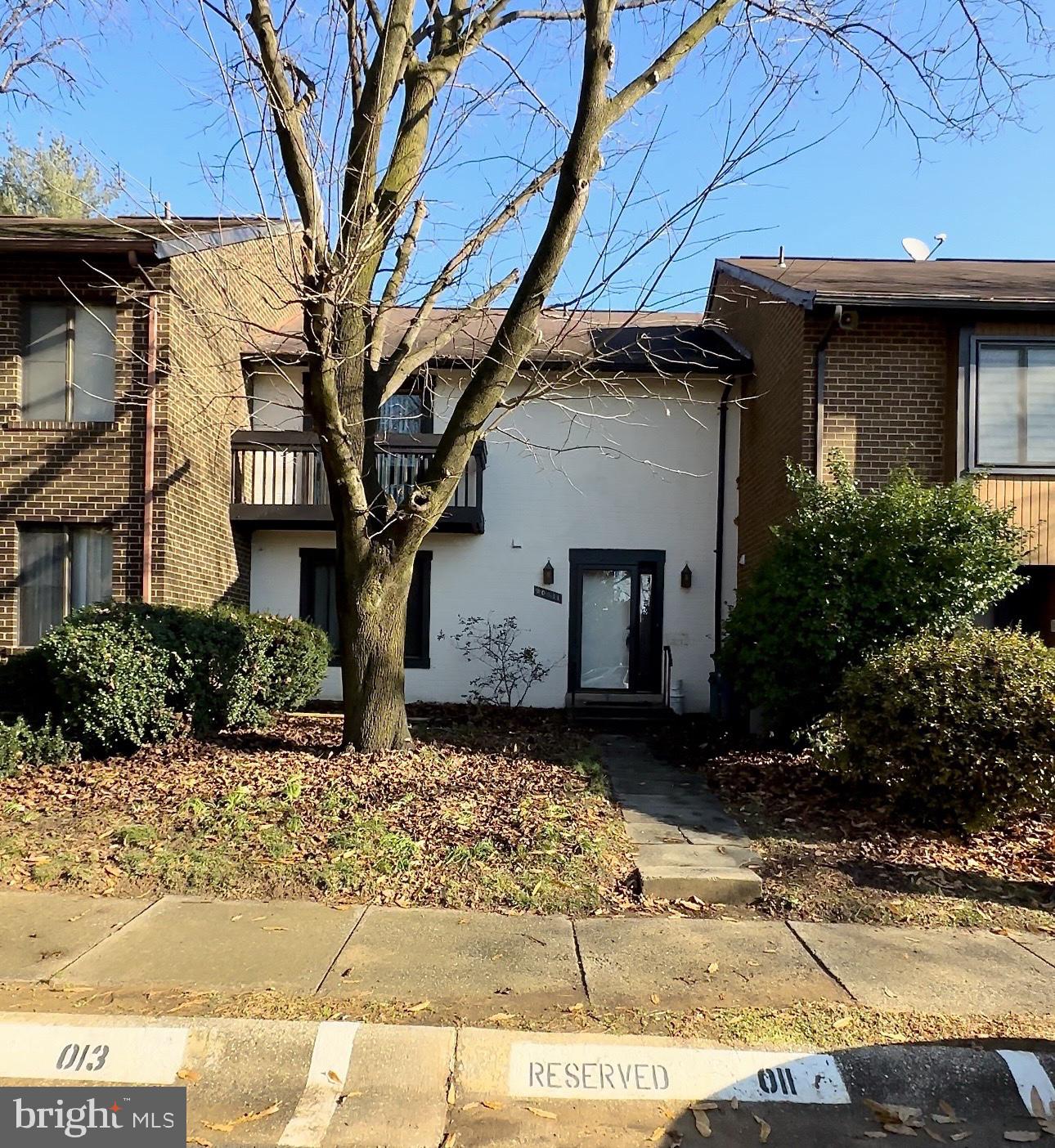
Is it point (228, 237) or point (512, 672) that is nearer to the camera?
point (228, 237)

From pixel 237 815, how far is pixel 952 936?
4.76m

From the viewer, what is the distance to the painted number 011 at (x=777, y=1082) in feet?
11.9

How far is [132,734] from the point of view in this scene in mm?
8312

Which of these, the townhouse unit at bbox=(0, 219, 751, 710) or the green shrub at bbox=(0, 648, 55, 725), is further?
the townhouse unit at bbox=(0, 219, 751, 710)

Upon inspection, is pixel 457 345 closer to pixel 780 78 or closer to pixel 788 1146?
pixel 780 78

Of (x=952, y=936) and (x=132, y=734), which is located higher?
(x=132, y=734)

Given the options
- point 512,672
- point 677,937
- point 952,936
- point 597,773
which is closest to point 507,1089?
point 677,937

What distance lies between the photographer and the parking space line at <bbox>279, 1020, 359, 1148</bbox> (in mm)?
3328

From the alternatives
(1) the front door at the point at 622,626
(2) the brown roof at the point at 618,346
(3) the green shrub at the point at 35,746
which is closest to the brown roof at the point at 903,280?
(2) the brown roof at the point at 618,346

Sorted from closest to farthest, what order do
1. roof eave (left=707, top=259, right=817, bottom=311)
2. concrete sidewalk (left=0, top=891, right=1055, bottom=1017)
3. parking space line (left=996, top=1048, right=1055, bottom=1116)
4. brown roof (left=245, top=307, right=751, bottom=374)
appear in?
parking space line (left=996, top=1048, right=1055, bottom=1116) → concrete sidewalk (left=0, top=891, right=1055, bottom=1017) → roof eave (left=707, top=259, right=817, bottom=311) → brown roof (left=245, top=307, right=751, bottom=374)

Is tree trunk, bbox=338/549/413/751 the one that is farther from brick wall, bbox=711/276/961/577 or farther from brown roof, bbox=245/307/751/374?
brick wall, bbox=711/276/961/577

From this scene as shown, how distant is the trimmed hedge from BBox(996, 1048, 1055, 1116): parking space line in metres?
7.25

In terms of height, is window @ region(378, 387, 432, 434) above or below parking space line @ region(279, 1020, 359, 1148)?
above

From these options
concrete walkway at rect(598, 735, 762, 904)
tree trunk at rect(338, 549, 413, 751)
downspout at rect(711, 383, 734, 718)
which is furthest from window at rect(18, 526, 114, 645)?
downspout at rect(711, 383, 734, 718)
